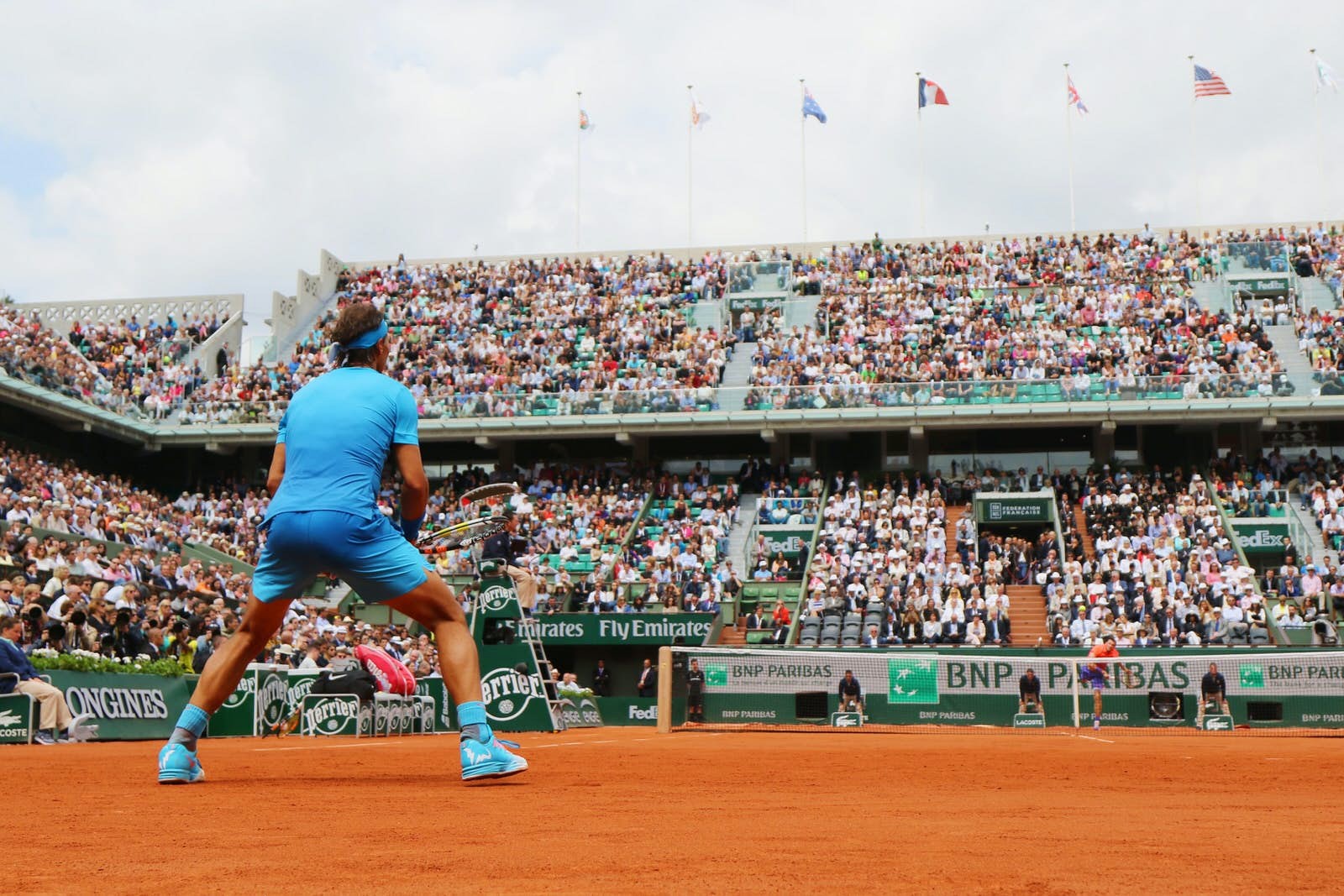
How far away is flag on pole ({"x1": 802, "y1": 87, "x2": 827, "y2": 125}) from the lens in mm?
49438

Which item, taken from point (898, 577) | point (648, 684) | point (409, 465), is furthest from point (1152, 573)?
point (409, 465)

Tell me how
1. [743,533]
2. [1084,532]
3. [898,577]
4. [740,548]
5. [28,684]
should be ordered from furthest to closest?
[743,533], [740,548], [1084,532], [898,577], [28,684]

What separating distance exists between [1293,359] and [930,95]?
16134mm

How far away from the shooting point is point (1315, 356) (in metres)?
36.0

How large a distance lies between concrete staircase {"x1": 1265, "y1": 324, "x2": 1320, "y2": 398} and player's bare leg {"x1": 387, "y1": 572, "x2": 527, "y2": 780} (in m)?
32.3

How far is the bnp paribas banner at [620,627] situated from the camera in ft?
99.5

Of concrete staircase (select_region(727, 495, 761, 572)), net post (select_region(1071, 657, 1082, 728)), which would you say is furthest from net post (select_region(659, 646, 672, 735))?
concrete staircase (select_region(727, 495, 761, 572))

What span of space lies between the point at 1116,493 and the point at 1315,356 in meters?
6.71

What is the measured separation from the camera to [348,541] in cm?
630

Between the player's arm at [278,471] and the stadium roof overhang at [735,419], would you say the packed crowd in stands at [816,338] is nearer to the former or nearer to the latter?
the stadium roof overhang at [735,419]

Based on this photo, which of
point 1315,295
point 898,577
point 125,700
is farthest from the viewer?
point 1315,295

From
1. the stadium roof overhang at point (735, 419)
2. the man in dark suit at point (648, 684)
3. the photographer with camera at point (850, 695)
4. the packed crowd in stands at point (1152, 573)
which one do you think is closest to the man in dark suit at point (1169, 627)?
the packed crowd in stands at point (1152, 573)

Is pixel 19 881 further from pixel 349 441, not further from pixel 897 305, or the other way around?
pixel 897 305

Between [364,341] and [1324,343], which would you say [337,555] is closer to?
[364,341]
